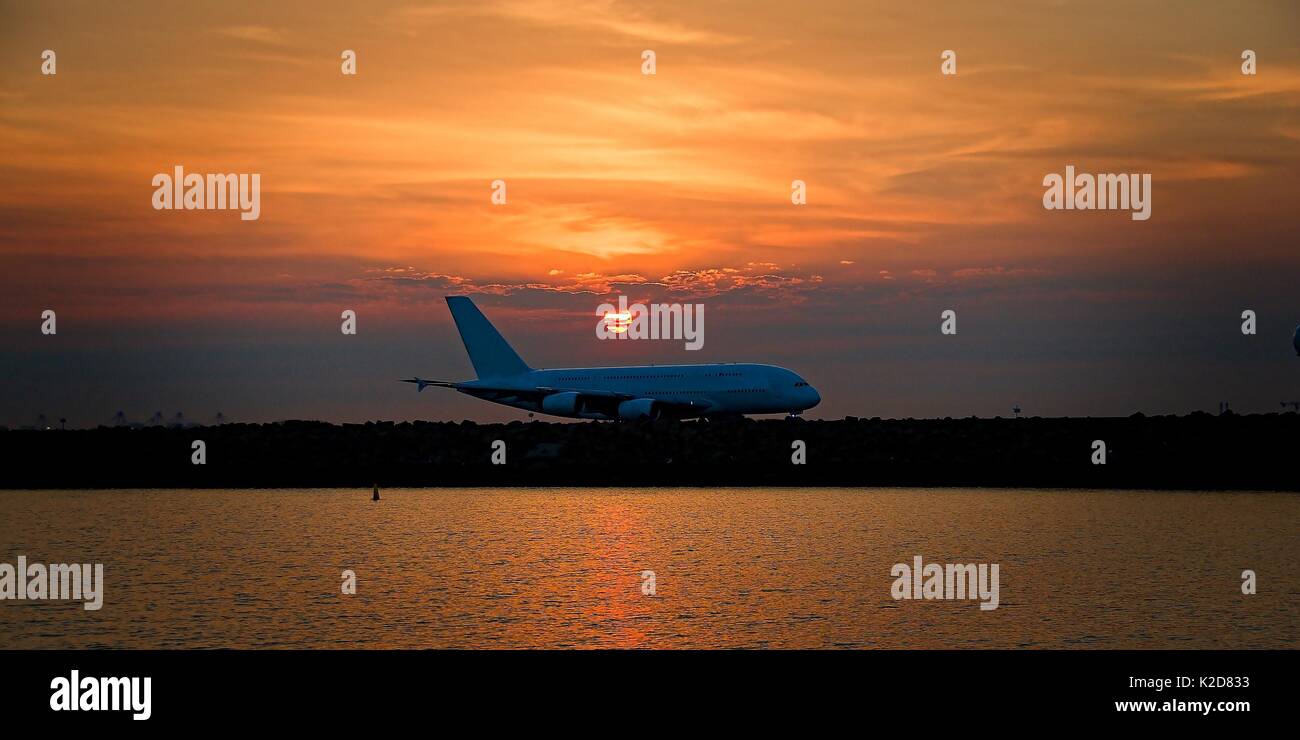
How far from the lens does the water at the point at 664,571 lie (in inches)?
1191

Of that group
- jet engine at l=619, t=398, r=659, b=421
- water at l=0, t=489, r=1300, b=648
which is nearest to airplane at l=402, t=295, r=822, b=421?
jet engine at l=619, t=398, r=659, b=421

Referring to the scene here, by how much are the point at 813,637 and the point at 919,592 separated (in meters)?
7.76

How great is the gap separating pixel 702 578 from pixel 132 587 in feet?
53.2

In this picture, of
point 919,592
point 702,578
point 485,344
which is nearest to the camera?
point 919,592

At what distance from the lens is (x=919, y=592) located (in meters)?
36.7

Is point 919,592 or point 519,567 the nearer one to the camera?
point 919,592

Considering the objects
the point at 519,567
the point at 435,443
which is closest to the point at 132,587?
the point at 519,567

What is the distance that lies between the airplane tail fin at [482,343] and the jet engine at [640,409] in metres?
21.6

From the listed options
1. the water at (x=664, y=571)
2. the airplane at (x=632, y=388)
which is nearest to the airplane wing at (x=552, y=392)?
the airplane at (x=632, y=388)
